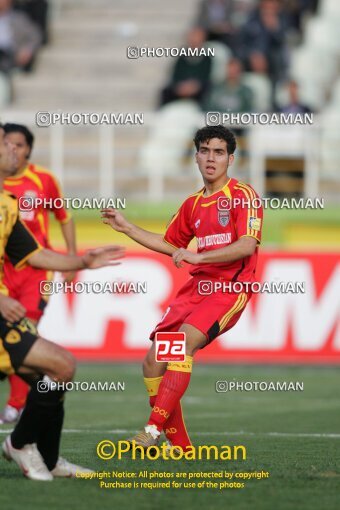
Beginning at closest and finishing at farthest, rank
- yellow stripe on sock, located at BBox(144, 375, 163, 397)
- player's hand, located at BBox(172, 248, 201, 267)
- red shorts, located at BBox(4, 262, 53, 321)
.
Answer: player's hand, located at BBox(172, 248, 201, 267) < yellow stripe on sock, located at BBox(144, 375, 163, 397) < red shorts, located at BBox(4, 262, 53, 321)

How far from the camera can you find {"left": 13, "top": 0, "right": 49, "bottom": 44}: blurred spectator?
21.4 metres

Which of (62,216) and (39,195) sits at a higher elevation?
(39,195)

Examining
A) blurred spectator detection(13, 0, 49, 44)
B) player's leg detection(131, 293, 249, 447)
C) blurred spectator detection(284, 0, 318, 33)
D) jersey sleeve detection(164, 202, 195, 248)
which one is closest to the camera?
player's leg detection(131, 293, 249, 447)

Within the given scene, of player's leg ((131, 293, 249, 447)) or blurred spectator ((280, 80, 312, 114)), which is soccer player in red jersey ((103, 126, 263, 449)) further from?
blurred spectator ((280, 80, 312, 114))

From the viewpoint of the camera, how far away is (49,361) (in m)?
7.55

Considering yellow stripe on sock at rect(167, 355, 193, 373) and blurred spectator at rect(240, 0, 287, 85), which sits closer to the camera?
yellow stripe on sock at rect(167, 355, 193, 373)

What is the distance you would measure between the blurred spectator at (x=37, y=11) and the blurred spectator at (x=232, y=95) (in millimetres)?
4514

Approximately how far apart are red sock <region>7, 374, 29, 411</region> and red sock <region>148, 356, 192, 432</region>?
9.09 feet

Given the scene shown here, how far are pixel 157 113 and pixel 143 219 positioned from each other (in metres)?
2.17

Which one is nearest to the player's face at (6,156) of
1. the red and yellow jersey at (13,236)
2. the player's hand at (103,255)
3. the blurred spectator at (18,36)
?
the red and yellow jersey at (13,236)

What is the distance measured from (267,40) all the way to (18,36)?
12.8 feet

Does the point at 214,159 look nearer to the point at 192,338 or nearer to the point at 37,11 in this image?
→ the point at 192,338

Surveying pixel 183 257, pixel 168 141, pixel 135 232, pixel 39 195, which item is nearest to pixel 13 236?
pixel 183 257

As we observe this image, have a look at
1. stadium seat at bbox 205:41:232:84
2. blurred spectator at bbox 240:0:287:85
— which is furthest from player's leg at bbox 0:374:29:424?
blurred spectator at bbox 240:0:287:85
